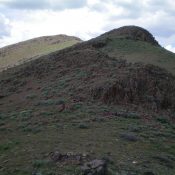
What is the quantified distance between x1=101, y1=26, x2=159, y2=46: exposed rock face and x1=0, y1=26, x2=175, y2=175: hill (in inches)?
584

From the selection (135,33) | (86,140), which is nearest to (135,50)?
(135,33)

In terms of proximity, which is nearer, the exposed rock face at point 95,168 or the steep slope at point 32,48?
the exposed rock face at point 95,168

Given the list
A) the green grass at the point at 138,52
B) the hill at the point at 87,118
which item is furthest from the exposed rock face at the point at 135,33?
the hill at the point at 87,118

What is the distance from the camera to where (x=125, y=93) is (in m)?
22.5

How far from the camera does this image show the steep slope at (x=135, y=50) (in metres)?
34.2

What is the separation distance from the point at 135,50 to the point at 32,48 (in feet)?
170

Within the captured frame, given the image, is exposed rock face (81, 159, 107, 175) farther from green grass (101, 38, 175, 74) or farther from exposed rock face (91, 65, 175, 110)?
green grass (101, 38, 175, 74)

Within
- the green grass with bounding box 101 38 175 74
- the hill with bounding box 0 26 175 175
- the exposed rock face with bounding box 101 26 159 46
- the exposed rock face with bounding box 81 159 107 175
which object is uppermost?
the exposed rock face with bounding box 101 26 159 46

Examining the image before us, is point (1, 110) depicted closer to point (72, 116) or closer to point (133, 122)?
point (72, 116)

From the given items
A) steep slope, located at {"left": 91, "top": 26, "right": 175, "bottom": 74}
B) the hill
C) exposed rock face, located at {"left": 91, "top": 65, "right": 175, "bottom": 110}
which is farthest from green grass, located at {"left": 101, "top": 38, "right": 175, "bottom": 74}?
exposed rock face, located at {"left": 91, "top": 65, "right": 175, "bottom": 110}

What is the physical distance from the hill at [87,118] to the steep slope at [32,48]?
158 ft

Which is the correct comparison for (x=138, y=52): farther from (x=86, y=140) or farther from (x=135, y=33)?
(x=86, y=140)

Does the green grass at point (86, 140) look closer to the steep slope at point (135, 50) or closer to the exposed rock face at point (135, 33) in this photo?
the steep slope at point (135, 50)

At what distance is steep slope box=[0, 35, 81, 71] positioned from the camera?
79.3m
